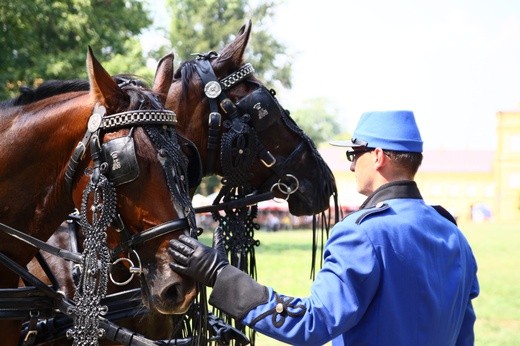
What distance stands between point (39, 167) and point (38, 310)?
734mm

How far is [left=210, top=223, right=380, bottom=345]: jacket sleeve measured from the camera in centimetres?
254

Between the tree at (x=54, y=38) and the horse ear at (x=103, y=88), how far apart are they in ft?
42.8

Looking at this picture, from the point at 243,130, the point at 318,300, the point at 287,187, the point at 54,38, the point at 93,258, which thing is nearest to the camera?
the point at 318,300

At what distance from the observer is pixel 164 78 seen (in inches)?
134

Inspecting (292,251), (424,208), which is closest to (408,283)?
(424,208)

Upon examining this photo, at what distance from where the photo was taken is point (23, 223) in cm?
320

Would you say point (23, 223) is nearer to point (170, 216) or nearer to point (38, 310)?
point (38, 310)

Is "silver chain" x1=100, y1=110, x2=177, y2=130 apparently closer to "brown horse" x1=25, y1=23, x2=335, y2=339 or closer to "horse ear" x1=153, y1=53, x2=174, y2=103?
"horse ear" x1=153, y1=53, x2=174, y2=103

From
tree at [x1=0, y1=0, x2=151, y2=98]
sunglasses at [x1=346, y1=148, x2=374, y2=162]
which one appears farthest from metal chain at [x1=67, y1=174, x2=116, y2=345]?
tree at [x1=0, y1=0, x2=151, y2=98]

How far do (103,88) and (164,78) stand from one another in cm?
48

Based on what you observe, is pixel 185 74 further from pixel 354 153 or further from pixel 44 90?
pixel 354 153

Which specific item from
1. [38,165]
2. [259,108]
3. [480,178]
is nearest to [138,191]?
[38,165]

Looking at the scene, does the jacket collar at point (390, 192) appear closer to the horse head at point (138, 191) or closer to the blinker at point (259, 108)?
the horse head at point (138, 191)

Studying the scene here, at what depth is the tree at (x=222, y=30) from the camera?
41719 millimetres
